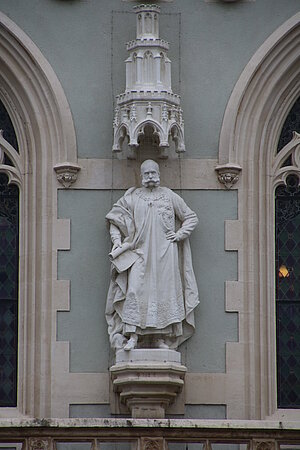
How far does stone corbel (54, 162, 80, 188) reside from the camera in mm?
22734

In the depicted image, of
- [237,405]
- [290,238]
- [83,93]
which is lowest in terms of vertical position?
[237,405]

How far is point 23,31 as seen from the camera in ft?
75.5

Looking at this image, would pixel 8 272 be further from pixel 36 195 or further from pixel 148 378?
pixel 148 378

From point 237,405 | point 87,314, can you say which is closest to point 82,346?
point 87,314

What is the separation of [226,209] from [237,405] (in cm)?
205

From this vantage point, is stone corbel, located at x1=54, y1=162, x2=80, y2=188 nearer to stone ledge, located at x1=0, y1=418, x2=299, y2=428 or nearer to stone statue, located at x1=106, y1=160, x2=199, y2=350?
stone statue, located at x1=106, y1=160, x2=199, y2=350

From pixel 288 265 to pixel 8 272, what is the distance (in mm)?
2937

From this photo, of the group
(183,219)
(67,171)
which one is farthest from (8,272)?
(183,219)

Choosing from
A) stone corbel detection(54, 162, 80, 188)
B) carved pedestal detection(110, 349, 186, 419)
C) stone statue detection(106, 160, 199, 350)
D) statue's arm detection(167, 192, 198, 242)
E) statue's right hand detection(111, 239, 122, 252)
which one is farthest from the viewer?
stone corbel detection(54, 162, 80, 188)

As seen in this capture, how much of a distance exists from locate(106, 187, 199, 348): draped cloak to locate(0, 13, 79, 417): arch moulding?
0.62 meters

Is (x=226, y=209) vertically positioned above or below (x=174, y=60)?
below

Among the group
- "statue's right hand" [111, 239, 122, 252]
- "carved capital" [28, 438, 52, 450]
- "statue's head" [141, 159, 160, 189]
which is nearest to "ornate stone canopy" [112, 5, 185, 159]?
"statue's head" [141, 159, 160, 189]

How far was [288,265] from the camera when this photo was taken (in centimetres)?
2311

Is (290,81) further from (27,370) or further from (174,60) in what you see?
(27,370)
